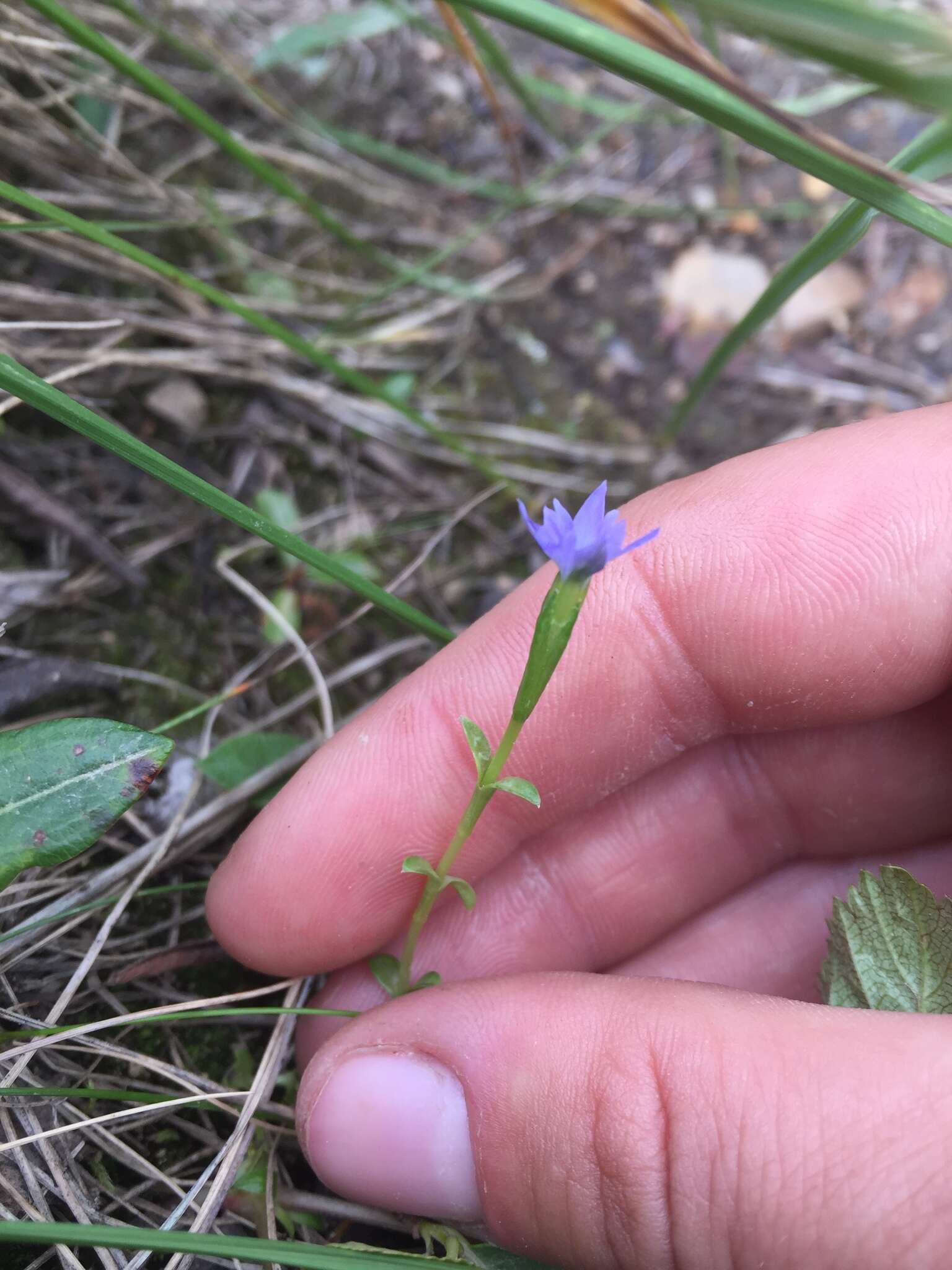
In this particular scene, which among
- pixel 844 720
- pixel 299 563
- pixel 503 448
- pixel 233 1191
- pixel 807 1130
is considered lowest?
pixel 233 1191

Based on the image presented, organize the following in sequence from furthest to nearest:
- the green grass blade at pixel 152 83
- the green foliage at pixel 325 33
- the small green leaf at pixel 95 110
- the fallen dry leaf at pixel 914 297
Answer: the fallen dry leaf at pixel 914 297, the green foliage at pixel 325 33, the small green leaf at pixel 95 110, the green grass blade at pixel 152 83

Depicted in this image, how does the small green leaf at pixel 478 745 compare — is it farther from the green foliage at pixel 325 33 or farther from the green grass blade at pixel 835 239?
the green foliage at pixel 325 33

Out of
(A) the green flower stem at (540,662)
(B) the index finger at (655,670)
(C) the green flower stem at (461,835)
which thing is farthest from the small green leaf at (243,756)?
(A) the green flower stem at (540,662)

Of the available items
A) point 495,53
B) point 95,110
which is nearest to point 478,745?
point 495,53

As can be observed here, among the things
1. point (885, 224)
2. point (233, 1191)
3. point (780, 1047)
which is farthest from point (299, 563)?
point (885, 224)

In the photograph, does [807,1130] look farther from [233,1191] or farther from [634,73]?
[634,73]

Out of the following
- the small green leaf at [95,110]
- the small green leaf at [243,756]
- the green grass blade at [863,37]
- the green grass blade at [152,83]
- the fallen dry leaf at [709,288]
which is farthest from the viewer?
the fallen dry leaf at [709,288]

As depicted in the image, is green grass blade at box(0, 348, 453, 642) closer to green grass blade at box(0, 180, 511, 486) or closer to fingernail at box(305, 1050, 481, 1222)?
green grass blade at box(0, 180, 511, 486)

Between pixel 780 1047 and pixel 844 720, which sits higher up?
pixel 844 720
